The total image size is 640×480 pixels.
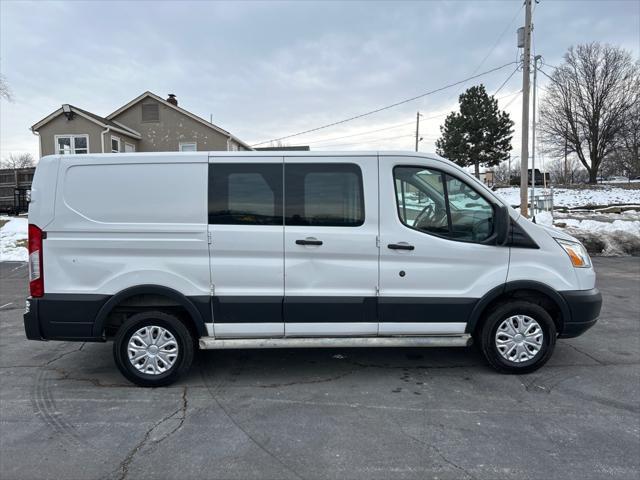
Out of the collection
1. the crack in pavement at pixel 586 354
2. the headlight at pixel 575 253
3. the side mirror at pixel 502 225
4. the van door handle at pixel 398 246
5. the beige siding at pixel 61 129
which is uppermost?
the beige siding at pixel 61 129

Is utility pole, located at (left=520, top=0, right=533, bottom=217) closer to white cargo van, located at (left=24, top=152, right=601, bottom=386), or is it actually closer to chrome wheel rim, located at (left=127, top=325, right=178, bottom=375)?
white cargo van, located at (left=24, top=152, right=601, bottom=386)

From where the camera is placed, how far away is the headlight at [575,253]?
14.6 ft

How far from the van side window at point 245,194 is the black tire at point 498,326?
7.38ft

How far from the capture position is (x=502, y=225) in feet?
14.2

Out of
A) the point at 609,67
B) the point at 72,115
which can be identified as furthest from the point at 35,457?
A: the point at 609,67

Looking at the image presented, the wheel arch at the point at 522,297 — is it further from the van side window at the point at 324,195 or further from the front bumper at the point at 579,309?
the van side window at the point at 324,195

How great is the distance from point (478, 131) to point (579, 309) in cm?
4465

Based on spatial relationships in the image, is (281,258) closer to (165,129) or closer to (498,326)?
(498,326)

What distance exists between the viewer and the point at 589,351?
529 centimetres

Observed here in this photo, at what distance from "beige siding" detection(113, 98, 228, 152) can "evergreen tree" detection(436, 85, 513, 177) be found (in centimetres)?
2799

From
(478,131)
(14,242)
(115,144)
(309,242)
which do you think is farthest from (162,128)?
(478,131)

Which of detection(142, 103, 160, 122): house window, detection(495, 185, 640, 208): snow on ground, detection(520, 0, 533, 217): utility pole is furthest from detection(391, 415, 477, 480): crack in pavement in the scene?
detection(495, 185, 640, 208): snow on ground

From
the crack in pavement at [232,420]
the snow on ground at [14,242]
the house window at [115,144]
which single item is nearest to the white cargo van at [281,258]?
the crack in pavement at [232,420]

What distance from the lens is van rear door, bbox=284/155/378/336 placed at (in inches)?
168
